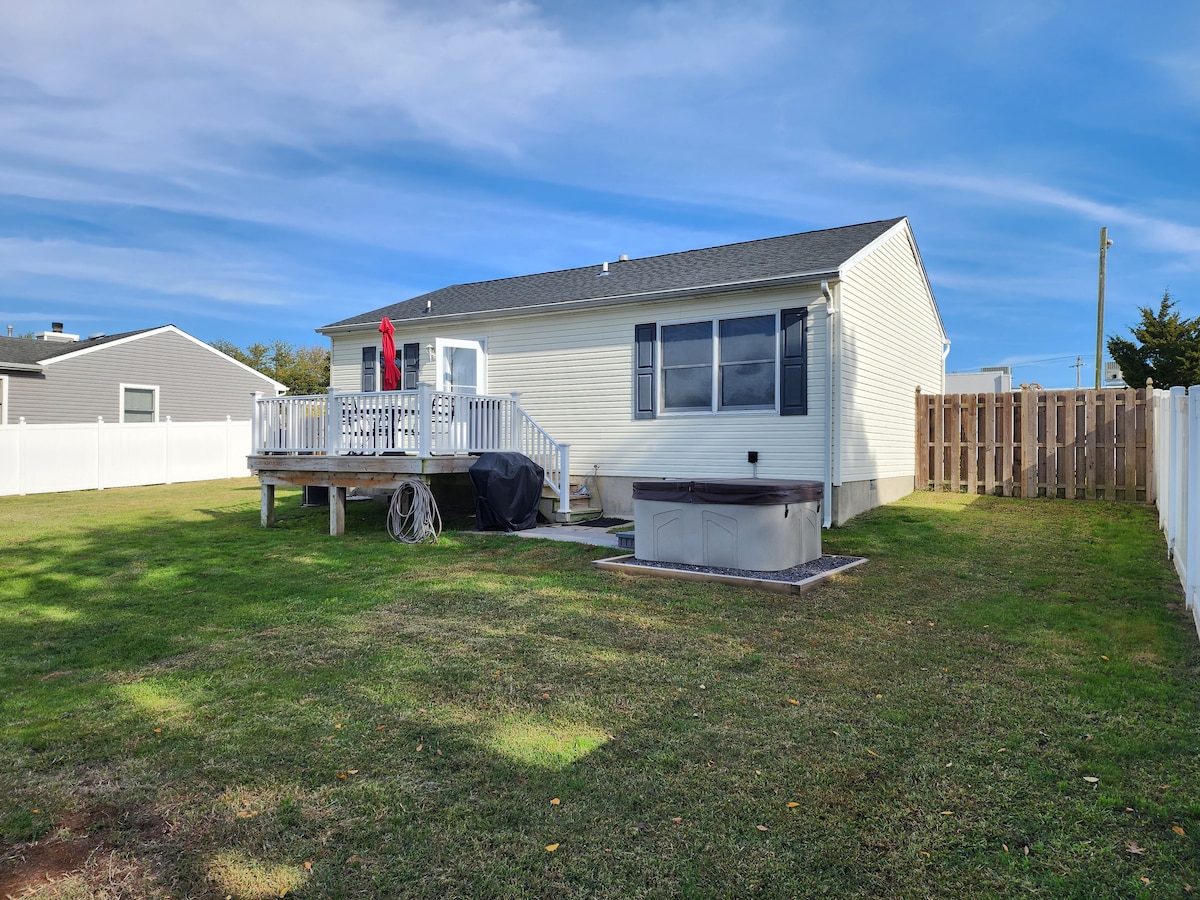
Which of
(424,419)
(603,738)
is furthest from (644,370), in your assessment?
(603,738)

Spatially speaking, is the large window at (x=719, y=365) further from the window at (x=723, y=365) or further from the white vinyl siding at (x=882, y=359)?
the white vinyl siding at (x=882, y=359)

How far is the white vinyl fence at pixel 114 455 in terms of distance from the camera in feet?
56.0

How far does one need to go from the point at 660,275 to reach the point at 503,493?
4.70 m

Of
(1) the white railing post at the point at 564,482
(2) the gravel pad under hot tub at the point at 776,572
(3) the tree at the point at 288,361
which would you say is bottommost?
(2) the gravel pad under hot tub at the point at 776,572

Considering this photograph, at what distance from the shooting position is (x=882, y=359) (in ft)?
39.2

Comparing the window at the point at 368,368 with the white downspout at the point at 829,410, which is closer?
the white downspout at the point at 829,410

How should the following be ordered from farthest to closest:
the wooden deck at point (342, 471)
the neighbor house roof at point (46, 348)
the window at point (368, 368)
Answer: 1. the neighbor house roof at point (46, 348)
2. the window at point (368, 368)
3. the wooden deck at point (342, 471)

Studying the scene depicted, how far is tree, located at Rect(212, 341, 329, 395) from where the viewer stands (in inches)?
1690

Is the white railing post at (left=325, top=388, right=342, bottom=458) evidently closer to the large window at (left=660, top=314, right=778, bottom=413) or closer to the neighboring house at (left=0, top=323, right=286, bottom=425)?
the large window at (left=660, top=314, right=778, bottom=413)

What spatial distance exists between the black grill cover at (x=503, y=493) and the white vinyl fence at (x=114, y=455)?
13.3 meters

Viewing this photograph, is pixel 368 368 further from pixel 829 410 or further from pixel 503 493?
pixel 829 410

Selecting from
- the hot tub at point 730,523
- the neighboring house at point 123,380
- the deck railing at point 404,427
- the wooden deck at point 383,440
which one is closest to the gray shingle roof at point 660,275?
the deck railing at point 404,427

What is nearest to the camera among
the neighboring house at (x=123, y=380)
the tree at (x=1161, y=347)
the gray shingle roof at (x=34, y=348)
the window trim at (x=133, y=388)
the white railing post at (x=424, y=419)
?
the white railing post at (x=424, y=419)

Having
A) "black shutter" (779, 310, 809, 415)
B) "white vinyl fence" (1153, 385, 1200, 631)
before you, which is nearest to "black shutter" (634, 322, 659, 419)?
"black shutter" (779, 310, 809, 415)
